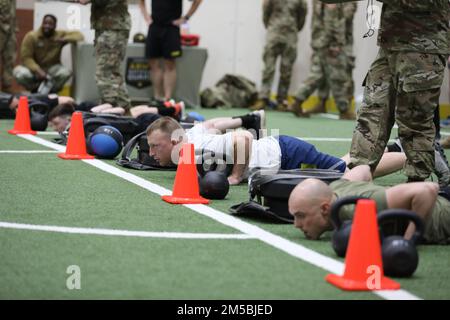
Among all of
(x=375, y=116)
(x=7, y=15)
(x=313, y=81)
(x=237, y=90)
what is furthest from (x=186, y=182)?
(x=237, y=90)

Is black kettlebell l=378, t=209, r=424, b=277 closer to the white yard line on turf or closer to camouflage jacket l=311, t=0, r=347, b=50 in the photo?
the white yard line on turf

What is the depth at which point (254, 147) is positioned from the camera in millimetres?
7828

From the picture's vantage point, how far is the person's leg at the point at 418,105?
6770 mm

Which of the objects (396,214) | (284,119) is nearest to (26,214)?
(396,214)

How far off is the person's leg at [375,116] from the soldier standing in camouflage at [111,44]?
6088 mm

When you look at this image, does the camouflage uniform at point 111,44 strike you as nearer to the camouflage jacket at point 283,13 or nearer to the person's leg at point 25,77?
the person's leg at point 25,77

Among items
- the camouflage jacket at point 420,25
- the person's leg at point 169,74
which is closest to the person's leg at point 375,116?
the camouflage jacket at point 420,25

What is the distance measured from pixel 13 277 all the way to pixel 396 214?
77.9 inches

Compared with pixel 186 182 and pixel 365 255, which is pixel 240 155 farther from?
pixel 365 255

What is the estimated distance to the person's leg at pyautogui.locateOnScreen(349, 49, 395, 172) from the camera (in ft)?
23.1

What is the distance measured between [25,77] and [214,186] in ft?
35.4

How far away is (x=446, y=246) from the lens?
5762mm

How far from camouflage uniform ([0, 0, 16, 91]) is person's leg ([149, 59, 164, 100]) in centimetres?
259
